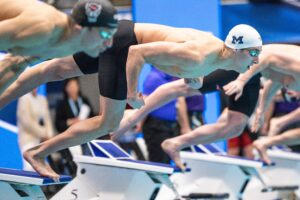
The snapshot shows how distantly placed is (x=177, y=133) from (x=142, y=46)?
320cm

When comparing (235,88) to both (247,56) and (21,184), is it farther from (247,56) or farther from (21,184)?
(21,184)

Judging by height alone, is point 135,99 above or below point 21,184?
above

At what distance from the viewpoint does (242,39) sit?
672cm

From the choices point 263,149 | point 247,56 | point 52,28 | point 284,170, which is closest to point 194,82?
point 247,56

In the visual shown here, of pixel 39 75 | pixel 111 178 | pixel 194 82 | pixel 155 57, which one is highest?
pixel 155 57

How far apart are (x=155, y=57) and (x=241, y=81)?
1648 millimetres

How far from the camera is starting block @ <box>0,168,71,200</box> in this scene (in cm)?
599

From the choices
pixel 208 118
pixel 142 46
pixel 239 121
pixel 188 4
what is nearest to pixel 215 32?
pixel 188 4

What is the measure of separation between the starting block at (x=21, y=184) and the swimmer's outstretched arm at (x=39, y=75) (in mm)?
716

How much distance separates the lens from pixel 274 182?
9.33 meters

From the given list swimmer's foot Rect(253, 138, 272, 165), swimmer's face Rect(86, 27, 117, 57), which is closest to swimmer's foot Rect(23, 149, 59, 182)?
swimmer's face Rect(86, 27, 117, 57)

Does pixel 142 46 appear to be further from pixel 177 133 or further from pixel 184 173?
pixel 177 133

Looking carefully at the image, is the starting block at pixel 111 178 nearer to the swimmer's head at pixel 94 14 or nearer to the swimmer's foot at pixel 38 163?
the swimmer's foot at pixel 38 163

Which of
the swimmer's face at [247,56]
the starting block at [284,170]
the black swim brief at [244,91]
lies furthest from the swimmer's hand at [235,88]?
the starting block at [284,170]
